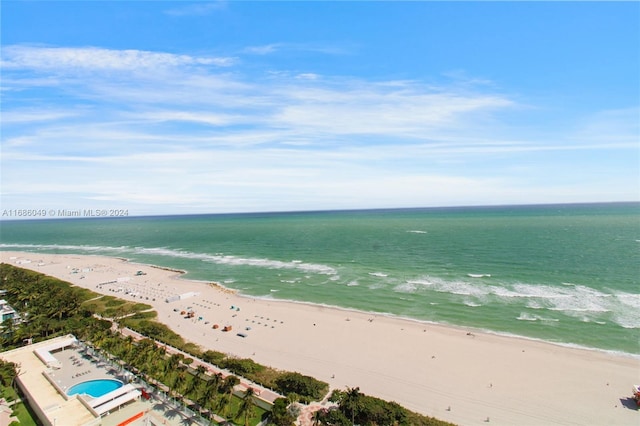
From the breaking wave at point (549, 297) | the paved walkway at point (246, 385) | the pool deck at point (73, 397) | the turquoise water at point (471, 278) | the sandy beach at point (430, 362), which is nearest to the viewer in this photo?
the pool deck at point (73, 397)

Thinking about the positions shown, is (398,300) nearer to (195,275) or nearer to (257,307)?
(257,307)

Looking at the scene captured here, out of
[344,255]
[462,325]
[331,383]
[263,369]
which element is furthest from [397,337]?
[344,255]

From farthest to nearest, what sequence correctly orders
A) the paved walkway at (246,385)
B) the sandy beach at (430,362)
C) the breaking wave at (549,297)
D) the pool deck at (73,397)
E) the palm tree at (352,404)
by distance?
the breaking wave at (549,297) < the paved walkway at (246,385) < the sandy beach at (430,362) < the palm tree at (352,404) < the pool deck at (73,397)

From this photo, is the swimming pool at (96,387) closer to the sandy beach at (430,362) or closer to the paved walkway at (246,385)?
the paved walkway at (246,385)

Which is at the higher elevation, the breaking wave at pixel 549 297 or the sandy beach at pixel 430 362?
the breaking wave at pixel 549 297

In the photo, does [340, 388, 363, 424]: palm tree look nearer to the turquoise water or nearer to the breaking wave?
the turquoise water

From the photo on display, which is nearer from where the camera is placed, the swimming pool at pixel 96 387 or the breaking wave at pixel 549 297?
the swimming pool at pixel 96 387

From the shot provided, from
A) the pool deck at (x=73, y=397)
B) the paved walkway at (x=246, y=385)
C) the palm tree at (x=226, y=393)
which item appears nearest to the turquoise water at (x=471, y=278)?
the paved walkway at (x=246, y=385)
